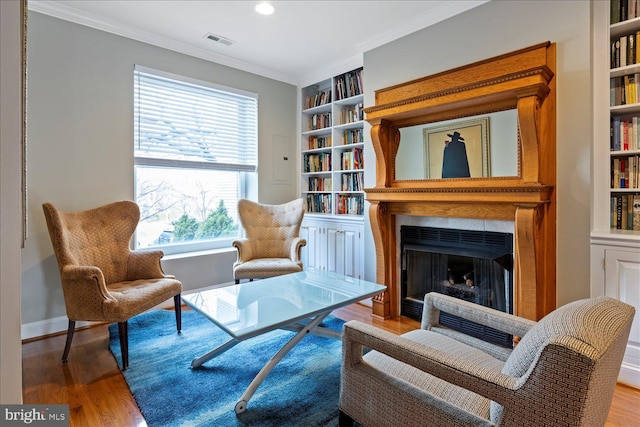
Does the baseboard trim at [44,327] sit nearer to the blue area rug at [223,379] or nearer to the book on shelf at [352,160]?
the blue area rug at [223,379]

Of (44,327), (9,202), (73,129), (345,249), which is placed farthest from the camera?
(345,249)

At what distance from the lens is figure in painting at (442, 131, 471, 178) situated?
2559 millimetres

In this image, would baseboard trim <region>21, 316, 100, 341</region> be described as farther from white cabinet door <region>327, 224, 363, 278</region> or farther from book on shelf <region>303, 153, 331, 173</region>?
book on shelf <region>303, 153, 331, 173</region>

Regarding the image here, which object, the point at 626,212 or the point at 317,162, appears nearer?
the point at 626,212

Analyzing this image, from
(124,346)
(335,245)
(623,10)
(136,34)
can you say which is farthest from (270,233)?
(623,10)

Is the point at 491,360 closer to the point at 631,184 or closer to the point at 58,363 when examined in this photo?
the point at 631,184

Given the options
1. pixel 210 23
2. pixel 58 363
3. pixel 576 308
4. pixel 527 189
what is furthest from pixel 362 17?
pixel 58 363

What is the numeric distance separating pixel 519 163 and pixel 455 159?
0.48 meters

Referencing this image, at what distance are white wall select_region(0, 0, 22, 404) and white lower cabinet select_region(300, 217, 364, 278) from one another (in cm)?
300

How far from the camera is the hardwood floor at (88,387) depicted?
1646 mm

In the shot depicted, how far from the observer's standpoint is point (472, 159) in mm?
2520

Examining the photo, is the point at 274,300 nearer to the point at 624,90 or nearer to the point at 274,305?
the point at 274,305

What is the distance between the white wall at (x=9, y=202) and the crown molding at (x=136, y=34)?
9.30 ft

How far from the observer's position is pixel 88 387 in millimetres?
1902
